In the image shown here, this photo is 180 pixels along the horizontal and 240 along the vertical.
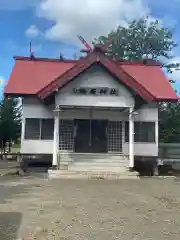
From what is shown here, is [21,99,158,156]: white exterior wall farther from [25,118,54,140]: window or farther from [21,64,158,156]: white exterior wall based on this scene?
[25,118,54,140]: window

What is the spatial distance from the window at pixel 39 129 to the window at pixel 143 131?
12.3ft

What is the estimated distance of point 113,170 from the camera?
17562mm

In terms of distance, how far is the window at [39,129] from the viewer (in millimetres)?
18953

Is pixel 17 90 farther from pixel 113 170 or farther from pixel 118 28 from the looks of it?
pixel 118 28

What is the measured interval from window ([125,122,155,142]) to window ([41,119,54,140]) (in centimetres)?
369

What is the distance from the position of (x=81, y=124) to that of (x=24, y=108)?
→ 2.93 meters

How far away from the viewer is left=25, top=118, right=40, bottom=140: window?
18.9 meters

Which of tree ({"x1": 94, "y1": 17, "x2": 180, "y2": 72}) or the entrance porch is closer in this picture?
the entrance porch

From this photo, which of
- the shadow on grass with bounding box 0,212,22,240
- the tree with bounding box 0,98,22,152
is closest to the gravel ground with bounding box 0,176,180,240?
the shadow on grass with bounding box 0,212,22,240

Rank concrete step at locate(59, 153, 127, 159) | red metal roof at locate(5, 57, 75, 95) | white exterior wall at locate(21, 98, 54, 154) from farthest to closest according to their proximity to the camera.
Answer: red metal roof at locate(5, 57, 75, 95), white exterior wall at locate(21, 98, 54, 154), concrete step at locate(59, 153, 127, 159)

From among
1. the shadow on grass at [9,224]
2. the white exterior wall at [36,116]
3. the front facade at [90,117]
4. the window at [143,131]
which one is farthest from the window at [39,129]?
the shadow on grass at [9,224]

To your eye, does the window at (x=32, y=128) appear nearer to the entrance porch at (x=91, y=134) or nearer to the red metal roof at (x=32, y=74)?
the entrance porch at (x=91, y=134)

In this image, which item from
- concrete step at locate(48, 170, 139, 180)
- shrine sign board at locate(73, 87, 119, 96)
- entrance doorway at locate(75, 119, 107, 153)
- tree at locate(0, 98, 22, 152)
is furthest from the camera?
tree at locate(0, 98, 22, 152)

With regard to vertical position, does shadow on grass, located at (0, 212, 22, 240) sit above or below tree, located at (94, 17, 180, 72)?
below
